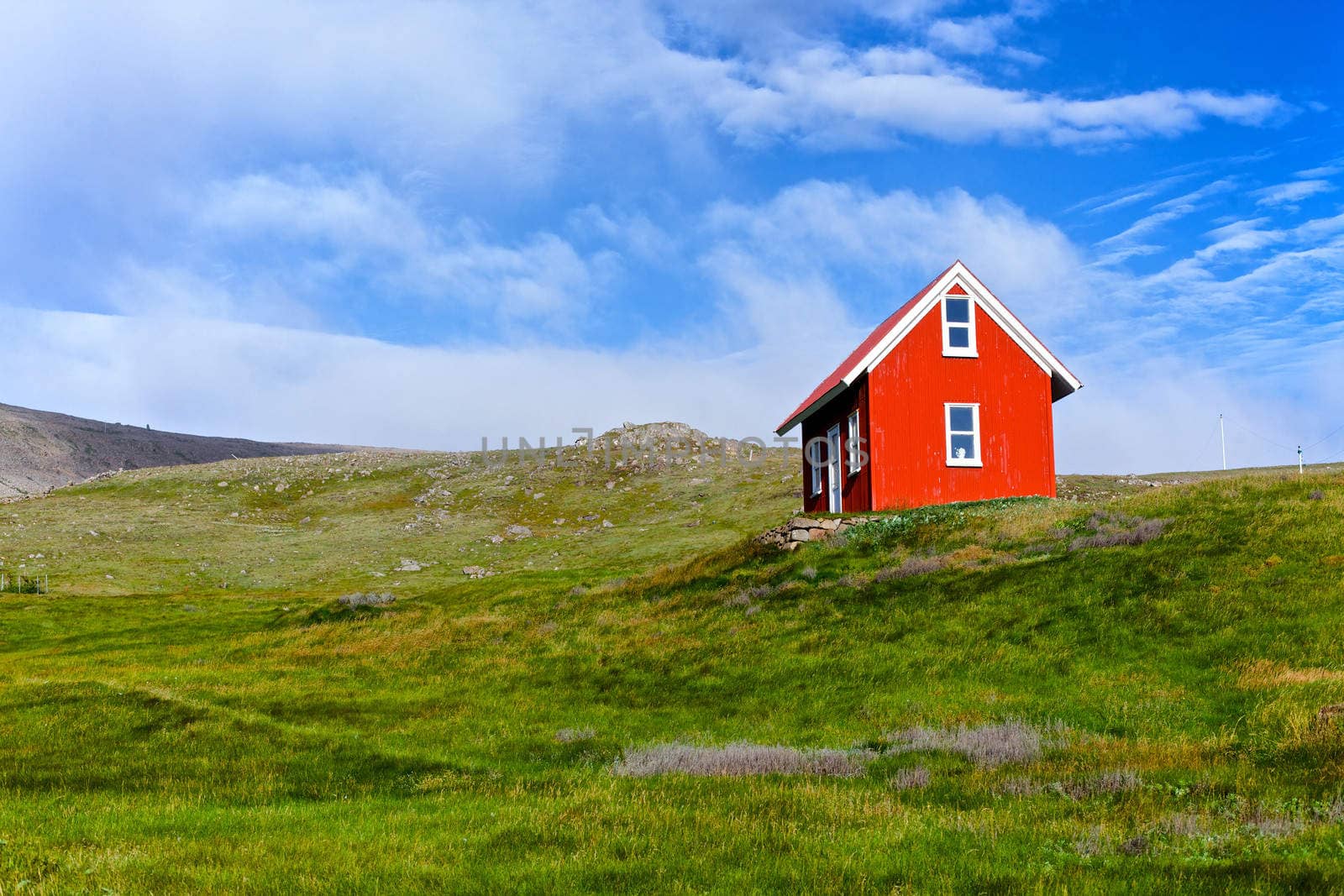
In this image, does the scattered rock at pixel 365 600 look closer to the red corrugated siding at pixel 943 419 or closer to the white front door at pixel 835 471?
the white front door at pixel 835 471

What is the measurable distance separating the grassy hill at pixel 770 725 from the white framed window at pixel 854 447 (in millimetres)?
5012

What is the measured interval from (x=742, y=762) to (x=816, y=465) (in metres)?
32.4

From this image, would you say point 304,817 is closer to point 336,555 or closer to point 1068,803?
point 1068,803

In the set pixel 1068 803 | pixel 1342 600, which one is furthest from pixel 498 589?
pixel 1068 803

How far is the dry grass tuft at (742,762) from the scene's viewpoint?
12094mm

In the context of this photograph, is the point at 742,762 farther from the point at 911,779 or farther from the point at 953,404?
the point at 953,404

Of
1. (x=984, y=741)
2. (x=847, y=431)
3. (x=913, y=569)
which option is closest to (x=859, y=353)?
(x=847, y=431)

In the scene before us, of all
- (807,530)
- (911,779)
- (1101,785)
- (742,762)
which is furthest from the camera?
(807,530)

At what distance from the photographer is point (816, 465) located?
44.2m

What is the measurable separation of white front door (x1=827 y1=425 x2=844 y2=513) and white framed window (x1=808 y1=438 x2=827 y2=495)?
4.68ft

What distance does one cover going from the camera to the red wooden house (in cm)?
3594

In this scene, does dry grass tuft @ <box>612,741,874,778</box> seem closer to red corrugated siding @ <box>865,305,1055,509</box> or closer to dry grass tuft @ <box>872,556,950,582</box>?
dry grass tuft @ <box>872,556,950,582</box>

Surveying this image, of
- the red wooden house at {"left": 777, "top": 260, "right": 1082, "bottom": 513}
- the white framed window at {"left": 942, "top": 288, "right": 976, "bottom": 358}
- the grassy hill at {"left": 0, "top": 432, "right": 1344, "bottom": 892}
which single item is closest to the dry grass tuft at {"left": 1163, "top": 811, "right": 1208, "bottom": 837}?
the grassy hill at {"left": 0, "top": 432, "right": 1344, "bottom": 892}

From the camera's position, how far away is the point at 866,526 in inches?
1265
